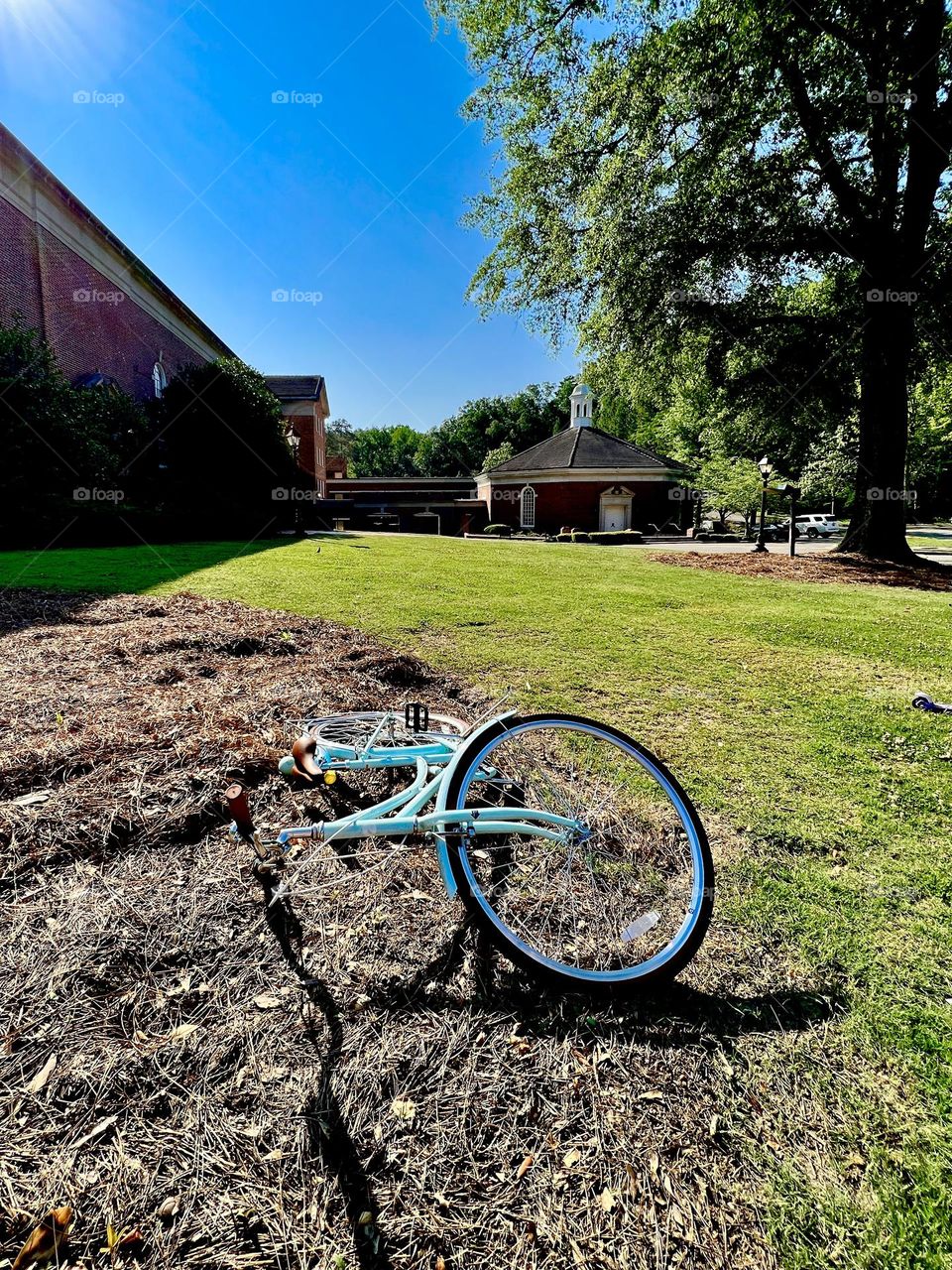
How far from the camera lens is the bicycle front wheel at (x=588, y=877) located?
1.91 m

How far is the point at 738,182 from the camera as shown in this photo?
13.7 meters

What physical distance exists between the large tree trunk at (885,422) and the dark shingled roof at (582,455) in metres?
23.8

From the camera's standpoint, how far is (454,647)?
19.7 feet

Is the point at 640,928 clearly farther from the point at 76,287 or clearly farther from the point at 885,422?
the point at 76,287

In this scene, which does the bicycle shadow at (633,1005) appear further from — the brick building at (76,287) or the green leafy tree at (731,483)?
the green leafy tree at (731,483)

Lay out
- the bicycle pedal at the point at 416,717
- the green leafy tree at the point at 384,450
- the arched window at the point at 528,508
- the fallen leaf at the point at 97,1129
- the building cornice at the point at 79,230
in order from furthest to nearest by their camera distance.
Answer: the green leafy tree at the point at 384,450 → the arched window at the point at 528,508 → the building cornice at the point at 79,230 → the bicycle pedal at the point at 416,717 → the fallen leaf at the point at 97,1129

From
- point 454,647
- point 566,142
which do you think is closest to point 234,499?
point 566,142

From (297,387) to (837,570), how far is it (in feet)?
144
